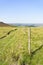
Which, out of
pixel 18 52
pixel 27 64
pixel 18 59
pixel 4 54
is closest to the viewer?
pixel 27 64

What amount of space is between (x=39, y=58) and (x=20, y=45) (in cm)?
328

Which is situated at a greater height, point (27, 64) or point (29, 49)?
point (29, 49)

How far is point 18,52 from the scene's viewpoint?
45.0ft

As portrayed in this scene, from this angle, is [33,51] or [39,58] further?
[33,51]

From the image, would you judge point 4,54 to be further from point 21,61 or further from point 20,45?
point 21,61

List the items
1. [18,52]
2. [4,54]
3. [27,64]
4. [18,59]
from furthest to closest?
[4,54], [18,52], [18,59], [27,64]

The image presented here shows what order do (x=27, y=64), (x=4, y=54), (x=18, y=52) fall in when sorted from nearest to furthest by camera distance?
(x=27, y=64) < (x=18, y=52) < (x=4, y=54)

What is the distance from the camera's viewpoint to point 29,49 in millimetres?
13086

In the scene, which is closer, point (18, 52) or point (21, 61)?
point (21, 61)

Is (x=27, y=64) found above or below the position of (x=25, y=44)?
below

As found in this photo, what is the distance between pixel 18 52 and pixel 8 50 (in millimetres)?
1761

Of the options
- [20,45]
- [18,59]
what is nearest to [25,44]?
[20,45]

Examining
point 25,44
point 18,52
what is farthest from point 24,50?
point 25,44

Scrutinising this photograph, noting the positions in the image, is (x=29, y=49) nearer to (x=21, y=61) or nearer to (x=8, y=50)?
(x=21, y=61)
